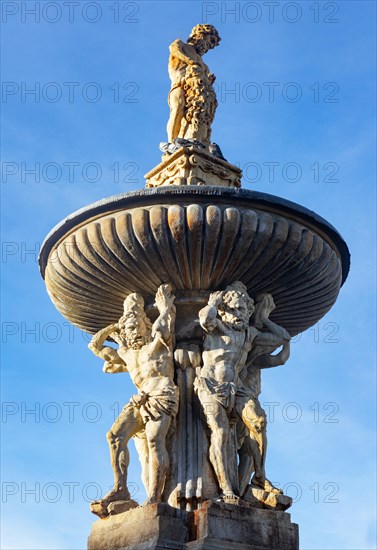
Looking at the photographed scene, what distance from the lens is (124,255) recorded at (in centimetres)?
1135

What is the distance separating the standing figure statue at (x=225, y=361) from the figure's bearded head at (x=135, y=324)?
2.11 feet

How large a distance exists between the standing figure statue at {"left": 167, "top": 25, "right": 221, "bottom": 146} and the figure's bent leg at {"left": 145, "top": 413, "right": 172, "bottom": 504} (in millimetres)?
3707

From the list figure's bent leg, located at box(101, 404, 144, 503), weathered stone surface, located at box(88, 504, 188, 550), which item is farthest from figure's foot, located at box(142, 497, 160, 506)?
figure's bent leg, located at box(101, 404, 144, 503)

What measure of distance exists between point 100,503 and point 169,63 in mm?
5702

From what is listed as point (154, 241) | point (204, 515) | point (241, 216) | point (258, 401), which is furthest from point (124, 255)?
point (204, 515)

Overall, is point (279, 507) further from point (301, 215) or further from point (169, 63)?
point (169, 63)

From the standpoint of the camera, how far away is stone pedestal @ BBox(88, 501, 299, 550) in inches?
400

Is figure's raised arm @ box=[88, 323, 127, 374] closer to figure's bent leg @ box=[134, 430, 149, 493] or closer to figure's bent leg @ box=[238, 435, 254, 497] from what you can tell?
figure's bent leg @ box=[134, 430, 149, 493]

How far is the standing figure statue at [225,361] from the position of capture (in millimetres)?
10945

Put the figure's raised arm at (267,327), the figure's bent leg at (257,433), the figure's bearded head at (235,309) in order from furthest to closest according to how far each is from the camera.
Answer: the figure's raised arm at (267,327) → the figure's bearded head at (235,309) → the figure's bent leg at (257,433)

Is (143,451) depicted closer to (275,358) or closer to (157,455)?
Answer: (157,455)

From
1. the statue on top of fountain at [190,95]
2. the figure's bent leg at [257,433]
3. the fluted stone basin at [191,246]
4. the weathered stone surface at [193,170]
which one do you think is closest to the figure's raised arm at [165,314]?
the fluted stone basin at [191,246]

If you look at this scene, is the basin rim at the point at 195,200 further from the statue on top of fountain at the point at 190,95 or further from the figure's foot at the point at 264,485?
the figure's foot at the point at 264,485

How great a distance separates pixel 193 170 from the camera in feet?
40.4
